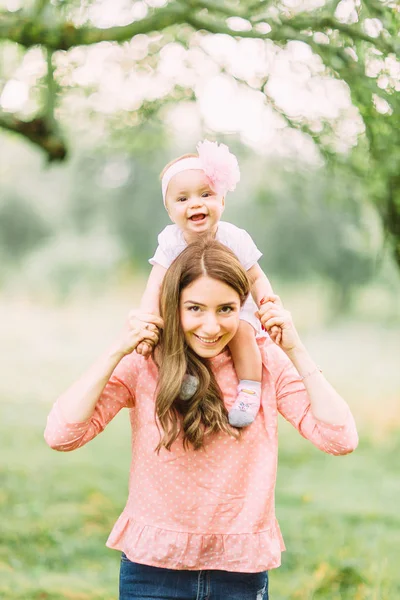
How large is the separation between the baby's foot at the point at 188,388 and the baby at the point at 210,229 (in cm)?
14

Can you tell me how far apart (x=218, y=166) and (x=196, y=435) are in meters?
0.79

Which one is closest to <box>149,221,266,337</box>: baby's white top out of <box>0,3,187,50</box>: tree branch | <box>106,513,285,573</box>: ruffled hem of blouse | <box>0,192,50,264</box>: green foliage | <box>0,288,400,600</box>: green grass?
<box>106,513,285,573</box>: ruffled hem of blouse

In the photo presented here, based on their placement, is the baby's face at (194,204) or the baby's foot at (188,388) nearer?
the baby's foot at (188,388)

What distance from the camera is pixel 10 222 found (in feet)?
70.9

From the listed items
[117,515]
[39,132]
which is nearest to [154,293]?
[39,132]

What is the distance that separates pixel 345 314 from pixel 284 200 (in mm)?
4612

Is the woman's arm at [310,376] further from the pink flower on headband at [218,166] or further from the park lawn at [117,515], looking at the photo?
the park lawn at [117,515]

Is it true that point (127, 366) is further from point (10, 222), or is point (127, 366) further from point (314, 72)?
point (10, 222)

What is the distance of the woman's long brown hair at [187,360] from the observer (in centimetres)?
211

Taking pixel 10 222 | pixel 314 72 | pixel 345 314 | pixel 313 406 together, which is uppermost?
pixel 10 222

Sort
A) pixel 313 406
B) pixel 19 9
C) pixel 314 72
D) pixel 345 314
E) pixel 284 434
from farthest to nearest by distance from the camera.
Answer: pixel 345 314 < pixel 284 434 < pixel 19 9 < pixel 314 72 < pixel 313 406

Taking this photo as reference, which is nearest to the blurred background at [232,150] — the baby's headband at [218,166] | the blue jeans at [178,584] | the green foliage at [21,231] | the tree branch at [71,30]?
the tree branch at [71,30]

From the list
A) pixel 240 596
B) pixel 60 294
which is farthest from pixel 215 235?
pixel 60 294

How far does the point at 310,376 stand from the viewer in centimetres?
212
